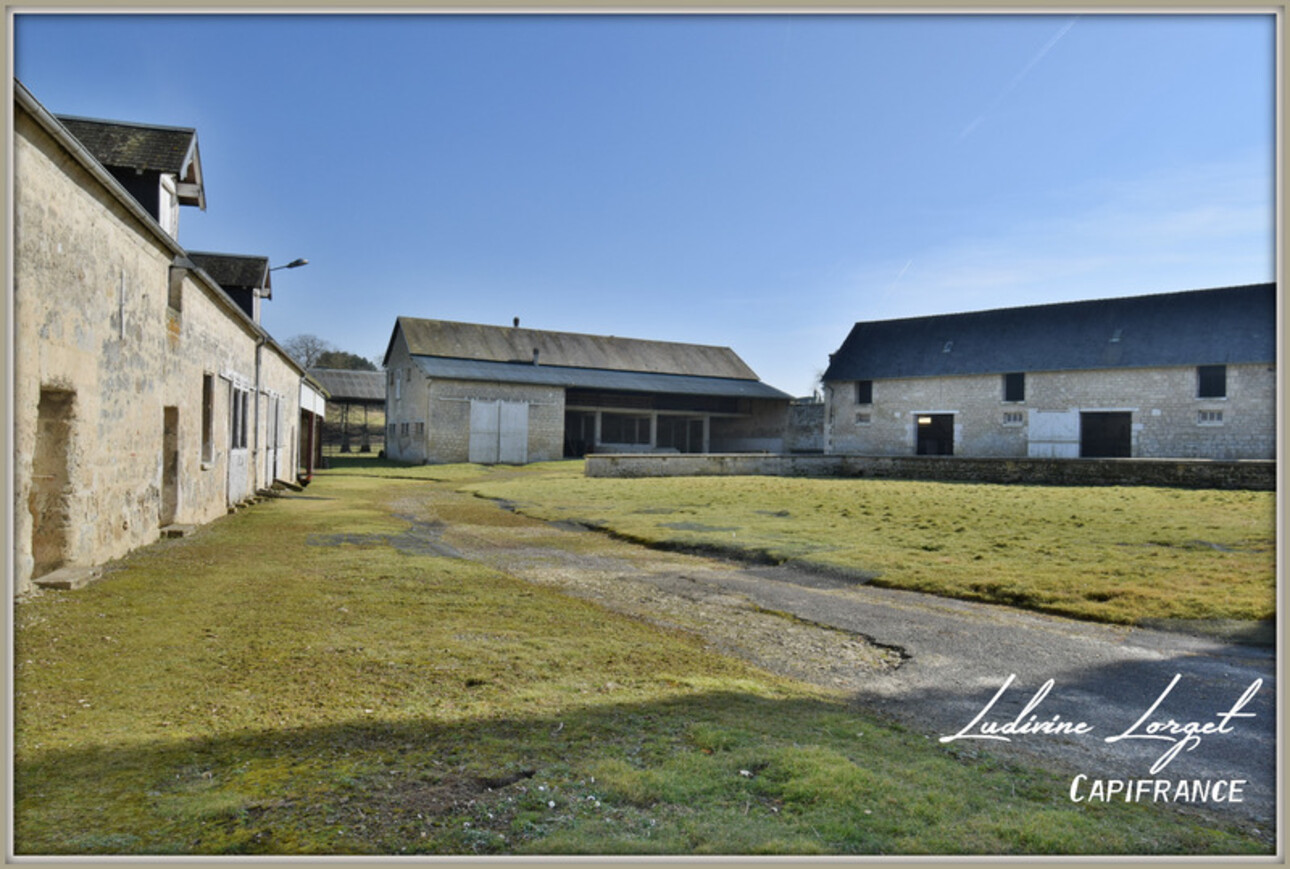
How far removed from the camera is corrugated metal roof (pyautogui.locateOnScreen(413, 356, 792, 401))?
35.6 m

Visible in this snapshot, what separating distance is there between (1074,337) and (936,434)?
7.34m

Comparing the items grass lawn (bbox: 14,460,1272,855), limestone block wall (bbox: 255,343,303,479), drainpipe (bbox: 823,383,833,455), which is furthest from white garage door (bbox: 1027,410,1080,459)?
grass lawn (bbox: 14,460,1272,855)

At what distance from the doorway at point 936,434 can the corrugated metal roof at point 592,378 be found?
852 centimetres

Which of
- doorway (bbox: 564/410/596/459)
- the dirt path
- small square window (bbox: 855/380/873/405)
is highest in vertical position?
small square window (bbox: 855/380/873/405)

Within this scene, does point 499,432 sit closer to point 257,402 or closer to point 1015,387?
point 257,402

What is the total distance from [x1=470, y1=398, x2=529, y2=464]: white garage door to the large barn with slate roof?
1604 centimetres

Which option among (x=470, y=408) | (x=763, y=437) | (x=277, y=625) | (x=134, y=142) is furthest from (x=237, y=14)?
(x=763, y=437)

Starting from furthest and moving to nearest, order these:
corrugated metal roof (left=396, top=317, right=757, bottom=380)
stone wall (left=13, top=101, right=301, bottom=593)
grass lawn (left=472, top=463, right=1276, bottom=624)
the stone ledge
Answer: corrugated metal roof (left=396, top=317, right=757, bottom=380)
grass lawn (left=472, top=463, right=1276, bottom=624)
the stone ledge
stone wall (left=13, top=101, right=301, bottom=593)

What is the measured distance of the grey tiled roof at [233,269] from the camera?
1630 centimetres

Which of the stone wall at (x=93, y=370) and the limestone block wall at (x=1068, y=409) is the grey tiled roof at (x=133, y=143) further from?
the limestone block wall at (x=1068, y=409)

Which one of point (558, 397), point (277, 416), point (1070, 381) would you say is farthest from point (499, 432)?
point (1070, 381)

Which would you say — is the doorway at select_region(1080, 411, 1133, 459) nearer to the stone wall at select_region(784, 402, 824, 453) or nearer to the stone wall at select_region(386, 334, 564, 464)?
the stone wall at select_region(784, 402, 824, 453)

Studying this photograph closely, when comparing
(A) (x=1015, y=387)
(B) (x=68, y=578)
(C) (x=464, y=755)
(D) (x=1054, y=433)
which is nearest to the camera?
(C) (x=464, y=755)

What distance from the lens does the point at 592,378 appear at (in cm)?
4053
